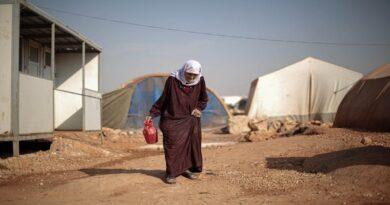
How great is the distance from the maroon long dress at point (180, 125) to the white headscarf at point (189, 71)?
0.06 metres

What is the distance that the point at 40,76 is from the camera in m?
11.2

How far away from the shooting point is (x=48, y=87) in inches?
352

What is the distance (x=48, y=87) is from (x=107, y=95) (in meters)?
8.04

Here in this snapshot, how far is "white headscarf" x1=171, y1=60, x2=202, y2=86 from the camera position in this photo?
510 cm

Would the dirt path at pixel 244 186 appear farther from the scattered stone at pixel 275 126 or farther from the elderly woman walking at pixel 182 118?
the scattered stone at pixel 275 126

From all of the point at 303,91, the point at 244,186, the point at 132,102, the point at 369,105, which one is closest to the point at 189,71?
the point at 244,186

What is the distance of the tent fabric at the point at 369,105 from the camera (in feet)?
33.8

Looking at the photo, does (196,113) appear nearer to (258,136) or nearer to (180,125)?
(180,125)

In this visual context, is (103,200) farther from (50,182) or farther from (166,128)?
(50,182)

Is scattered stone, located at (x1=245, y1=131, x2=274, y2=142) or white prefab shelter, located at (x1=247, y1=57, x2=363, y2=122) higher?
white prefab shelter, located at (x1=247, y1=57, x2=363, y2=122)

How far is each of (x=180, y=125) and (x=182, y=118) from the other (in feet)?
0.31

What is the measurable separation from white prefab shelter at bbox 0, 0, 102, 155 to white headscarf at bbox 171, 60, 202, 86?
373 cm

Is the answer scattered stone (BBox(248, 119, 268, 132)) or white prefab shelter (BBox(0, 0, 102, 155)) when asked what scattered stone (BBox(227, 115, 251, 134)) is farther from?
white prefab shelter (BBox(0, 0, 102, 155))

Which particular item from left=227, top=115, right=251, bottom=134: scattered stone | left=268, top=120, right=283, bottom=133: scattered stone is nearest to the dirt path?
left=268, top=120, right=283, bottom=133: scattered stone
